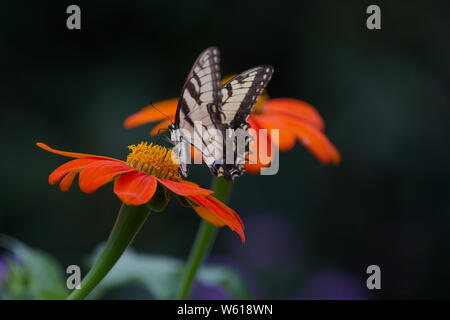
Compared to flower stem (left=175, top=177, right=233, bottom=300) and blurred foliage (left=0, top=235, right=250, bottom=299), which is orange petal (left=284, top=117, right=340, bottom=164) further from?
blurred foliage (left=0, top=235, right=250, bottom=299)

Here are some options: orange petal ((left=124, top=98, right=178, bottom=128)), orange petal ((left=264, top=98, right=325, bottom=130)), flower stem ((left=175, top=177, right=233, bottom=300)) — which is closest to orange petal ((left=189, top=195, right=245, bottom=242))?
flower stem ((left=175, top=177, right=233, bottom=300))

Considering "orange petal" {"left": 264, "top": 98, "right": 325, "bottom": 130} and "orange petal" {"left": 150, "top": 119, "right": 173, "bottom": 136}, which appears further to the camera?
"orange petal" {"left": 264, "top": 98, "right": 325, "bottom": 130}

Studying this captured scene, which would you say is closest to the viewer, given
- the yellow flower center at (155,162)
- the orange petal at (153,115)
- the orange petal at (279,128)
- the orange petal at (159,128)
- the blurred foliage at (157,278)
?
the yellow flower center at (155,162)

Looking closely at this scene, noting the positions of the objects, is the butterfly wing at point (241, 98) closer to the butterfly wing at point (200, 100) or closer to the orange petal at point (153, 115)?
the butterfly wing at point (200, 100)

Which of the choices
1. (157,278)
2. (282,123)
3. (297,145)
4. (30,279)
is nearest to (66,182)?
(30,279)

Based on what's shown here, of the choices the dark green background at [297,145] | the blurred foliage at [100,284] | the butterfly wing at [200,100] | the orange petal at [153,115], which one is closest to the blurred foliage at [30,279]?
the blurred foliage at [100,284]

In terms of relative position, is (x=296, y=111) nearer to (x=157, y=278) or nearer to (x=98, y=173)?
(x=157, y=278)

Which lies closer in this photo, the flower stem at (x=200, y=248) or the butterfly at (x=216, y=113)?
the flower stem at (x=200, y=248)

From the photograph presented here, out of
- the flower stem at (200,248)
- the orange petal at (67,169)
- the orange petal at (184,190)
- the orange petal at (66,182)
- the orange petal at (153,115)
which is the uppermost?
the orange petal at (153,115)
